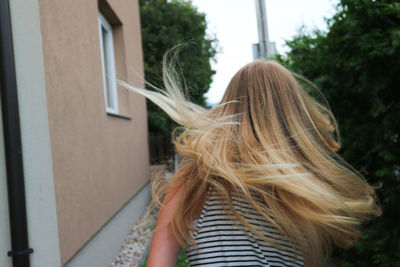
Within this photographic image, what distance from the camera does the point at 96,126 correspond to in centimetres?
347

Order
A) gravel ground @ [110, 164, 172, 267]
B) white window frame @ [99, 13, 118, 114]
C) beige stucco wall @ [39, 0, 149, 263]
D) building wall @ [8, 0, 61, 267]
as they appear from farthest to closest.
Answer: white window frame @ [99, 13, 118, 114], gravel ground @ [110, 164, 172, 267], beige stucco wall @ [39, 0, 149, 263], building wall @ [8, 0, 61, 267]

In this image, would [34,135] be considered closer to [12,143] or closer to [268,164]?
[12,143]

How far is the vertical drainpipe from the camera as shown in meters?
1.98

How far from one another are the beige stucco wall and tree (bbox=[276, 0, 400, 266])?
233 cm

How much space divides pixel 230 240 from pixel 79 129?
2.10 m

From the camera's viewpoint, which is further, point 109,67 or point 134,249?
point 109,67

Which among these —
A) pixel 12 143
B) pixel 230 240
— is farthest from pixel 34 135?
pixel 230 240

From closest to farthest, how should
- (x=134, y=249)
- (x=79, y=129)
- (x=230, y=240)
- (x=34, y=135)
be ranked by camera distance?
1. (x=230, y=240)
2. (x=34, y=135)
3. (x=79, y=129)
4. (x=134, y=249)

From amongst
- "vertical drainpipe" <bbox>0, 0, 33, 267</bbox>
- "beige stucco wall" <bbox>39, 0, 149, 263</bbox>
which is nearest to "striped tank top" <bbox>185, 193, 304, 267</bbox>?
"vertical drainpipe" <bbox>0, 0, 33, 267</bbox>

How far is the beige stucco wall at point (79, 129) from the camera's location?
2395 millimetres

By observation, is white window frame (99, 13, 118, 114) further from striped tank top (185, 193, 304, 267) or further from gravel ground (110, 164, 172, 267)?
striped tank top (185, 193, 304, 267)

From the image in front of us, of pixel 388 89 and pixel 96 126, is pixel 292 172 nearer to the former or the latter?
pixel 388 89

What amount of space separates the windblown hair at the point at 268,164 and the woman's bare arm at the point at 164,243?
0.04 m

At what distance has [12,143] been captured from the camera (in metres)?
2.00
